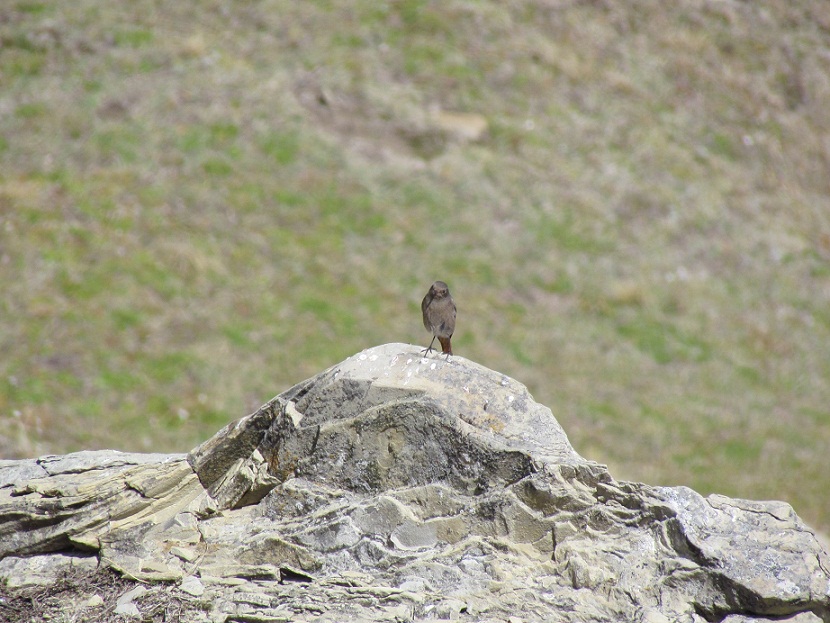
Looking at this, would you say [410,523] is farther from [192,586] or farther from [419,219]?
[419,219]

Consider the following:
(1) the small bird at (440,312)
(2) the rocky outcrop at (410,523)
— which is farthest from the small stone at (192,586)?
(1) the small bird at (440,312)

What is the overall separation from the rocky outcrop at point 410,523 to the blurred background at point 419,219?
28.3ft

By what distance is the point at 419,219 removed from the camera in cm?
2198

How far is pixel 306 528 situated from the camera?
670 centimetres

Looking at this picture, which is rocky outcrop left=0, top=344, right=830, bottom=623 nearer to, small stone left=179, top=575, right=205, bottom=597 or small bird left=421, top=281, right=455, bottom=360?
small stone left=179, top=575, right=205, bottom=597

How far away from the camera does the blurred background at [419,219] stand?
1761cm

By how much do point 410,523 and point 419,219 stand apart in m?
16.0

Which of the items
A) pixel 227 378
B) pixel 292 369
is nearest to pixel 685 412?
pixel 292 369

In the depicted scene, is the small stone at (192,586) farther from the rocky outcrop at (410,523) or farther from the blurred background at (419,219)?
the blurred background at (419,219)

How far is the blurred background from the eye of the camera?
17609 millimetres

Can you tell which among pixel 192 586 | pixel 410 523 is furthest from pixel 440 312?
pixel 192 586

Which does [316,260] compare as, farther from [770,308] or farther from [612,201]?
[770,308]

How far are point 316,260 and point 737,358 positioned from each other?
37.8 ft

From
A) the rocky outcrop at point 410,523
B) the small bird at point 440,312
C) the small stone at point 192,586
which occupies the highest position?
the small bird at point 440,312
